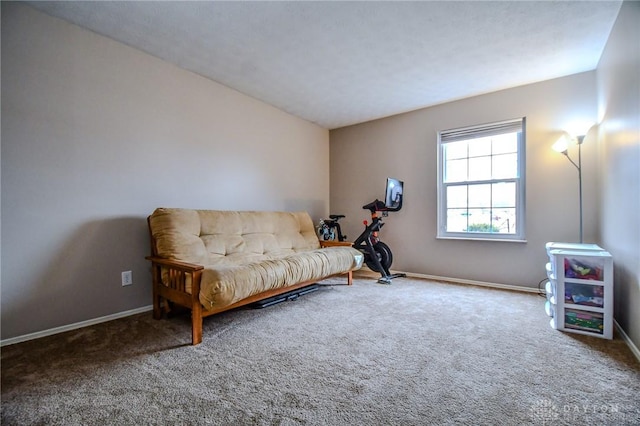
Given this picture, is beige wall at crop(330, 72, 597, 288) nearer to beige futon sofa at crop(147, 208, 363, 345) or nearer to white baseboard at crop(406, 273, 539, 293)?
white baseboard at crop(406, 273, 539, 293)

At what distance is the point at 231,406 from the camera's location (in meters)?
1.27

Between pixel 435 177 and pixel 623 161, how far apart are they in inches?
74.9

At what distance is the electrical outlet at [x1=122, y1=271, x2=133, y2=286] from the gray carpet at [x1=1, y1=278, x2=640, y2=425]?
1.00 feet

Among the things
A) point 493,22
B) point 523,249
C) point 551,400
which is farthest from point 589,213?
point 551,400

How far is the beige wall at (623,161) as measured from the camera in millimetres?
1758

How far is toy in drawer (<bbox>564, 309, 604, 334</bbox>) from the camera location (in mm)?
1954

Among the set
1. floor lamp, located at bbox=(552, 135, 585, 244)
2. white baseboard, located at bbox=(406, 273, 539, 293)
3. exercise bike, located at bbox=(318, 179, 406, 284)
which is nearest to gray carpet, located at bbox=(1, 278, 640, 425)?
white baseboard, located at bbox=(406, 273, 539, 293)

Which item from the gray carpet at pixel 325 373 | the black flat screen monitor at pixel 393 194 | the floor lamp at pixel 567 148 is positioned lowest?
the gray carpet at pixel 325 373

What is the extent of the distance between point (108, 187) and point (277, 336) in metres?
1.85

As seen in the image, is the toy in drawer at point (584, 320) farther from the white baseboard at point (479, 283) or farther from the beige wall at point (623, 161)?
the white baseboard at point (479, 283)

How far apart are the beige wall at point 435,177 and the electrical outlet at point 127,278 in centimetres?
302

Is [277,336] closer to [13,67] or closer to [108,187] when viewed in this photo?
[108,187]

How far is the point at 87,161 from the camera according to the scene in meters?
2.24

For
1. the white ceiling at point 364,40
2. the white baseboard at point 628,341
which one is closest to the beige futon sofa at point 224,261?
the white ceiling at point 364,40
